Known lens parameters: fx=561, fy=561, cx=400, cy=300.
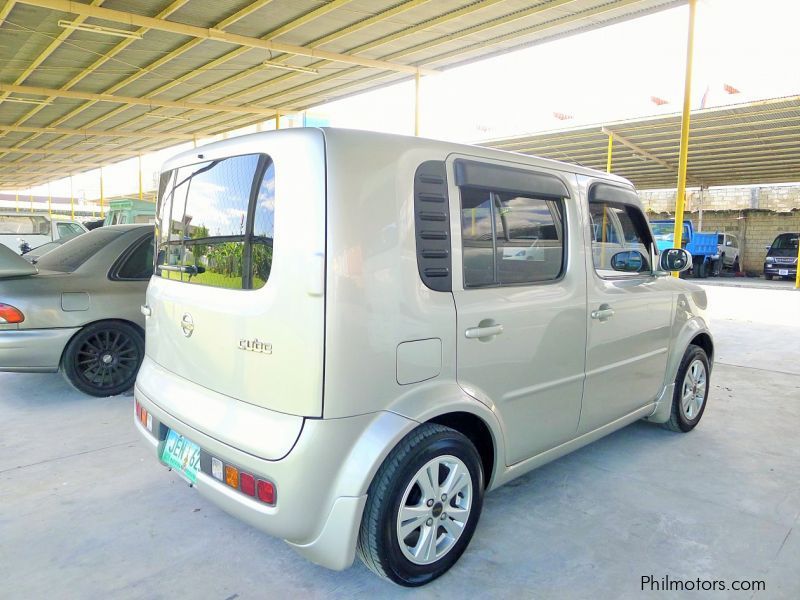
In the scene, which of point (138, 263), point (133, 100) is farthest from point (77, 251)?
point (133, 100)

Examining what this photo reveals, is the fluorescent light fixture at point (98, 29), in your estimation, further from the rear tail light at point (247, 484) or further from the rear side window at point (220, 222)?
the rear tail light at point (247, 484)

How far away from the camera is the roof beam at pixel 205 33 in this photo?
8617 mm

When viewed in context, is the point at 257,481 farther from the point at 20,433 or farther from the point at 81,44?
the point at 81,44

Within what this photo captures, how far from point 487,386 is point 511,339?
248mm

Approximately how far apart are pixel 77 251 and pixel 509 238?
4243mm

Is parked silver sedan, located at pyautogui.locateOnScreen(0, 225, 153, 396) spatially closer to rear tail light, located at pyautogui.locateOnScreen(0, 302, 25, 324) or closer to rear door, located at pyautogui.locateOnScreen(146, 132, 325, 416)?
rear tail light, located at pyautogui.locateOnScreen(0, 302, 25, 324)

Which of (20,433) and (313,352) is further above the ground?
(313,352)

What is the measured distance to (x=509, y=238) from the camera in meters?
2.55

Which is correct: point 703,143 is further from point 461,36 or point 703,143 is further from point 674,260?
point 674,260

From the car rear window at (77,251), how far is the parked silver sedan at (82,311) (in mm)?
13

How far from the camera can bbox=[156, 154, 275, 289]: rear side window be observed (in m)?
2.10

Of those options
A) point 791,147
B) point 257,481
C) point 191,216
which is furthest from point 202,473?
point 791,147

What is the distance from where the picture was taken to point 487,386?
2.42 meters

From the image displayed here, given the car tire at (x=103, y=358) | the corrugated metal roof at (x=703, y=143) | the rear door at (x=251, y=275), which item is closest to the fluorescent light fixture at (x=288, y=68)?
the corrugated metal roof at (x=703, y=143)
